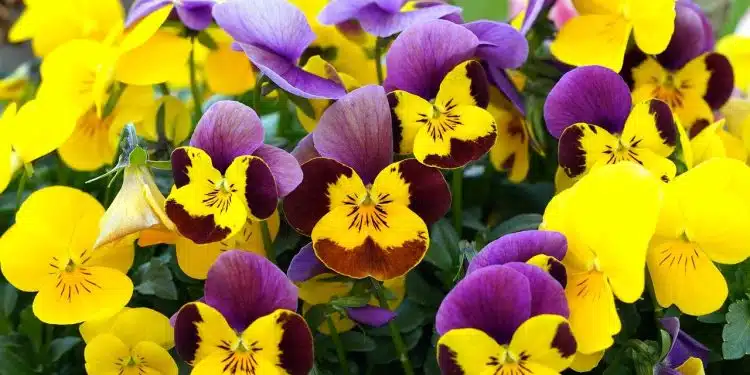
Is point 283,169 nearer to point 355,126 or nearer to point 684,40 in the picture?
point 355,126

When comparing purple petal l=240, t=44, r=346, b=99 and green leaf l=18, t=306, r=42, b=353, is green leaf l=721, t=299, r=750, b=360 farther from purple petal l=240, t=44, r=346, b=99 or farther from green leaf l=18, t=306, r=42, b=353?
green leaf l=18, t=306, r=42, b=353

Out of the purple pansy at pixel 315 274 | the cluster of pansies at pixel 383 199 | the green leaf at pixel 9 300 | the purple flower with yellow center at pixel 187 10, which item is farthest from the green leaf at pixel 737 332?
the green leaf at pixel 9 300

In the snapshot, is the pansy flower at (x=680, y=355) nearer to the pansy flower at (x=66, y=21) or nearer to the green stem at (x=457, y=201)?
the green stem at (x=457, y=201)

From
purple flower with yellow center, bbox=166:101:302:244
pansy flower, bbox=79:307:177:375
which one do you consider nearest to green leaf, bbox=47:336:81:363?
pansy flower, bbox=79:307:177:375

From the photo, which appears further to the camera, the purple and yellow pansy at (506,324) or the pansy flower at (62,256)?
the pansy flower at (62,256)

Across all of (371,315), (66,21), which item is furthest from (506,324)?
(66,21)

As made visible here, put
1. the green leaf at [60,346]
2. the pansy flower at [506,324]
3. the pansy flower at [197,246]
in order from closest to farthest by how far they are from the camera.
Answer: the pansy flower at [506,324] < the pansy flower at [197,246] < the green leaf at [60,346]
